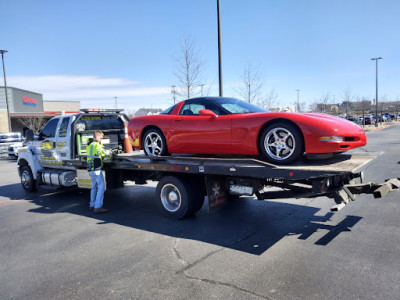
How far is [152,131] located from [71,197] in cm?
356

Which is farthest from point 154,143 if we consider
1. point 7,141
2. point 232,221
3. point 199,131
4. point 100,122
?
Result: point 7,141

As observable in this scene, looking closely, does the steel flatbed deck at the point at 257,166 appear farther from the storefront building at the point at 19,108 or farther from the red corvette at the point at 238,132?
the storefront building at the point at 19,108

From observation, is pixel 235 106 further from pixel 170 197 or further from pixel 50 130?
pixel 50 130

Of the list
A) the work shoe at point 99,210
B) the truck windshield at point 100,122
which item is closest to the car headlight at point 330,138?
the work shoe at point 99,210

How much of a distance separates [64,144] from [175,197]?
3773 mm

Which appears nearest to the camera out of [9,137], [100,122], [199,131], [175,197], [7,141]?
[199,131]

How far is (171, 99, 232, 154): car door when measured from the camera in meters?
5.48

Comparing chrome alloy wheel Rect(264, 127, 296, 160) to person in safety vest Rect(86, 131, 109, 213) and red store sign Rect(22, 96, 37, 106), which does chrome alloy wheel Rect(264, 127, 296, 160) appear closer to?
person in safety vest Rect(86, 131, 109, 213)

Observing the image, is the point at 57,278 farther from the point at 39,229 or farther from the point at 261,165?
the point at 261,165

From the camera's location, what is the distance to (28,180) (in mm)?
9406

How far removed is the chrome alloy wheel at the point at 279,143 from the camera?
16.0 ft

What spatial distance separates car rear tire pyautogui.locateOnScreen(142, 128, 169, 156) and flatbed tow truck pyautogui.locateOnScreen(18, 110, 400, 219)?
0.25 m

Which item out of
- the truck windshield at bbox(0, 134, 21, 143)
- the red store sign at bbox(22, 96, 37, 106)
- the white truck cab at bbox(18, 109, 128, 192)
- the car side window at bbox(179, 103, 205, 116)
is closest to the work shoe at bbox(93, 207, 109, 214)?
the white truck cab at bbox(18, 109, 128, 192)

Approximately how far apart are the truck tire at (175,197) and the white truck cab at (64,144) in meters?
2.64
